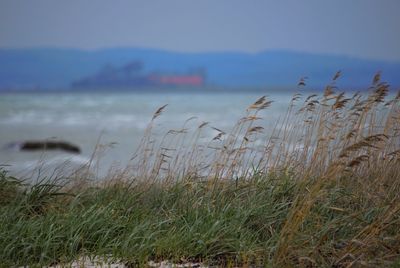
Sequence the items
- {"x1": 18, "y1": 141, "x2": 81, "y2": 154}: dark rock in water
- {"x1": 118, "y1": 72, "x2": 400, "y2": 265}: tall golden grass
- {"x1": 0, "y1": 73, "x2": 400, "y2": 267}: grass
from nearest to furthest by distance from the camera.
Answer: {"x1": 0, "y1": 73, "x2": 400, "y2": 267}: grass
{"x1": 118, "y1": 72, "x2": 400, "y2": 265}: tall golden grass
{"x1": 18, "y1": 141, "x2": 81, "y2": 154}: dark rock in water

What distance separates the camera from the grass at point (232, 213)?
4.68 metres

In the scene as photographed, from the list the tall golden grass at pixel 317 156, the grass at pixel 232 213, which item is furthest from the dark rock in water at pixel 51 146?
the grass at pixel 232 213

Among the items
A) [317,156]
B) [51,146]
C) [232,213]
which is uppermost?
[317,156]

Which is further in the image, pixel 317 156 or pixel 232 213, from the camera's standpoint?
pixel 317 156

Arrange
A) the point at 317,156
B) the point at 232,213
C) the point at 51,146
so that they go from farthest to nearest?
the point at 51,146, the point at 317,156, the point at 232,213

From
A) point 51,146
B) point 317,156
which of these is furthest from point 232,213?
point 51,146

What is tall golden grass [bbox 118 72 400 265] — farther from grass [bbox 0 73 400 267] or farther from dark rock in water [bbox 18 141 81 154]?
dark rock in water [bbox 18 141 81 154]

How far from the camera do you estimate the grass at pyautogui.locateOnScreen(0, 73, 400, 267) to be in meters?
4.68

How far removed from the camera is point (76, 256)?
4.82m

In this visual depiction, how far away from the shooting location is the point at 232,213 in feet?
17.5

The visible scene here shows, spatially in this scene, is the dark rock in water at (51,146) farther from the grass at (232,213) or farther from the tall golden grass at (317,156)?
the grass at (232,213)

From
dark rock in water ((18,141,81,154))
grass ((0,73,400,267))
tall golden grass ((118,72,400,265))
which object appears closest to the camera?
grass ((0,73,400,267))

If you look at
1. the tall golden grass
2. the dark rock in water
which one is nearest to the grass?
the tall golden grass

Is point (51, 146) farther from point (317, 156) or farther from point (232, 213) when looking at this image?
point (232, 213)
